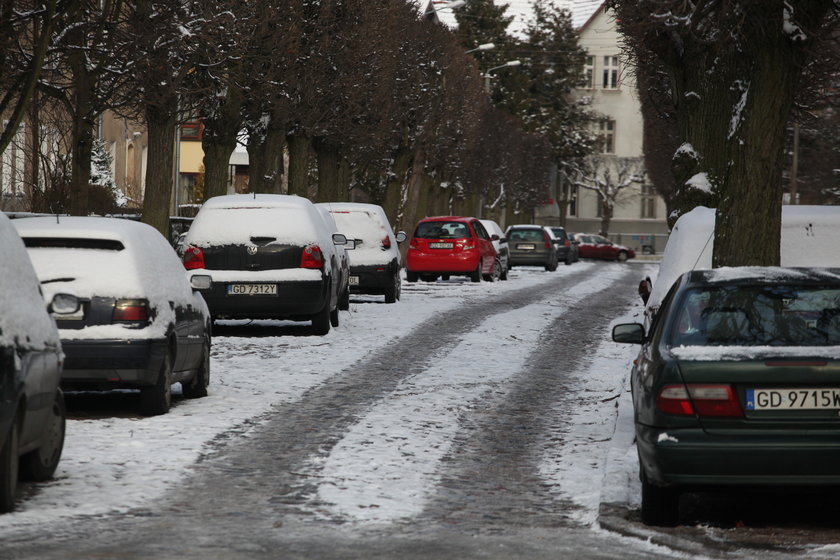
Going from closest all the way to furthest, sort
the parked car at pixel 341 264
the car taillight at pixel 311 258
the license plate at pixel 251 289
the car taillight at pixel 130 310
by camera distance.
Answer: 1. the car taillight at pixel 130 310
2. the license plate at pixel 251 289
3. the car taillight at pixel 311 258
4. the parked car at pixel 341 264

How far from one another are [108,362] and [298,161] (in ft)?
91.7

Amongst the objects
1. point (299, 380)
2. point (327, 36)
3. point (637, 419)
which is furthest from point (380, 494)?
point (327, 36)

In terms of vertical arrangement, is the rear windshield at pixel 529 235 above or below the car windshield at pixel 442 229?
below

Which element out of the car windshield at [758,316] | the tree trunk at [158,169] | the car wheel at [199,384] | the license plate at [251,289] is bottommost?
the car wheel at [199,384]

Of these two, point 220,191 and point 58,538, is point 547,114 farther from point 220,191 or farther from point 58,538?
point 58,538

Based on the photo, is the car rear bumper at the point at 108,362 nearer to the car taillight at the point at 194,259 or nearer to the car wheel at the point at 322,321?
the car taillight at the point at 194,259

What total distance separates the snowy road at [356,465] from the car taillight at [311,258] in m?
1.44

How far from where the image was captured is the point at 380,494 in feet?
28.5

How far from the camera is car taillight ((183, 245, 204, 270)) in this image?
18766 millimetres

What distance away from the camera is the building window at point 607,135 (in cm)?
11757

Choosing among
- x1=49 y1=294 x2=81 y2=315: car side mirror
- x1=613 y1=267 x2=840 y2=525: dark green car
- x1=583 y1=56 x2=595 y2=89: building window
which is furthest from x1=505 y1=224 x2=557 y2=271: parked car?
x1=583 y1=56 x2=595 y2=89: building window

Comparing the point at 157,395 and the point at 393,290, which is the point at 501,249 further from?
the point at 157,395

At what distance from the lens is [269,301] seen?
18.7 meters

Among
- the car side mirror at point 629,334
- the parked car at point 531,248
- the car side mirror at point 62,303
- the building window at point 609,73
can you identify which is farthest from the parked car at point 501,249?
the building window at point 609,73
